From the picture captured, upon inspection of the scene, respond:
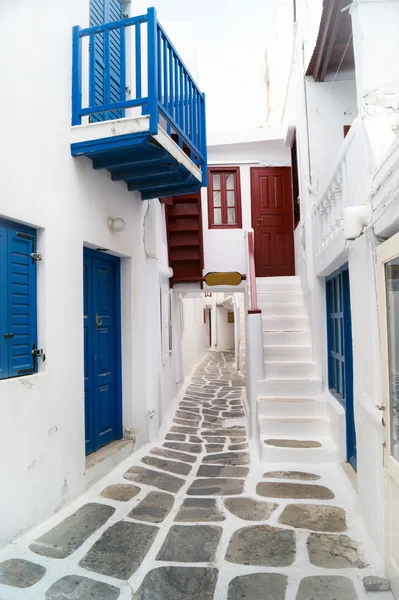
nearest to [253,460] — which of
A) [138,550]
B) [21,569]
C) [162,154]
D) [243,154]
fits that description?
[138,550]

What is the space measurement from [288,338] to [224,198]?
3.65m

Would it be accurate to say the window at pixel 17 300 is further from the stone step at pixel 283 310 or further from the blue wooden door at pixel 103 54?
the stone step at pixel 283 310

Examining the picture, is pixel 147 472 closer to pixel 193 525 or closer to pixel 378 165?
pixel 193 525

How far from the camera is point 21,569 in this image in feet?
9.33

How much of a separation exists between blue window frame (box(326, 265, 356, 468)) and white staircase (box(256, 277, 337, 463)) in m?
0.32

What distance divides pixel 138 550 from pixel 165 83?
167 inches

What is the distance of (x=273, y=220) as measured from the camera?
901 cm

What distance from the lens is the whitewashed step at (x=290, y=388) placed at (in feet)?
19.4

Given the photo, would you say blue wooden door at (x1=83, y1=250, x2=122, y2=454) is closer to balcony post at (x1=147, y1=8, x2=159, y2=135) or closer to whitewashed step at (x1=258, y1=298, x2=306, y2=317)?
balcony post at (x1=147, y1=8, x2=159, y2=135)

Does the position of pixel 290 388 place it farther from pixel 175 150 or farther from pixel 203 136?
pixel 203 136

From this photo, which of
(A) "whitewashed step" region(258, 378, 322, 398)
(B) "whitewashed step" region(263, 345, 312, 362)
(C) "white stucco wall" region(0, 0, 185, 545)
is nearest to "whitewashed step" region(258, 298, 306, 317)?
(B) "whitewashed step" region(263, 345, 312, 362)

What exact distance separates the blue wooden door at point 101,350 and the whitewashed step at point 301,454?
5.95 ft

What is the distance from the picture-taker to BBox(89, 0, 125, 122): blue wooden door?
481 cm

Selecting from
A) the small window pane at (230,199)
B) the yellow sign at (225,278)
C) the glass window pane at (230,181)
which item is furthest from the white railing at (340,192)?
the glass window pane at (230,181)
